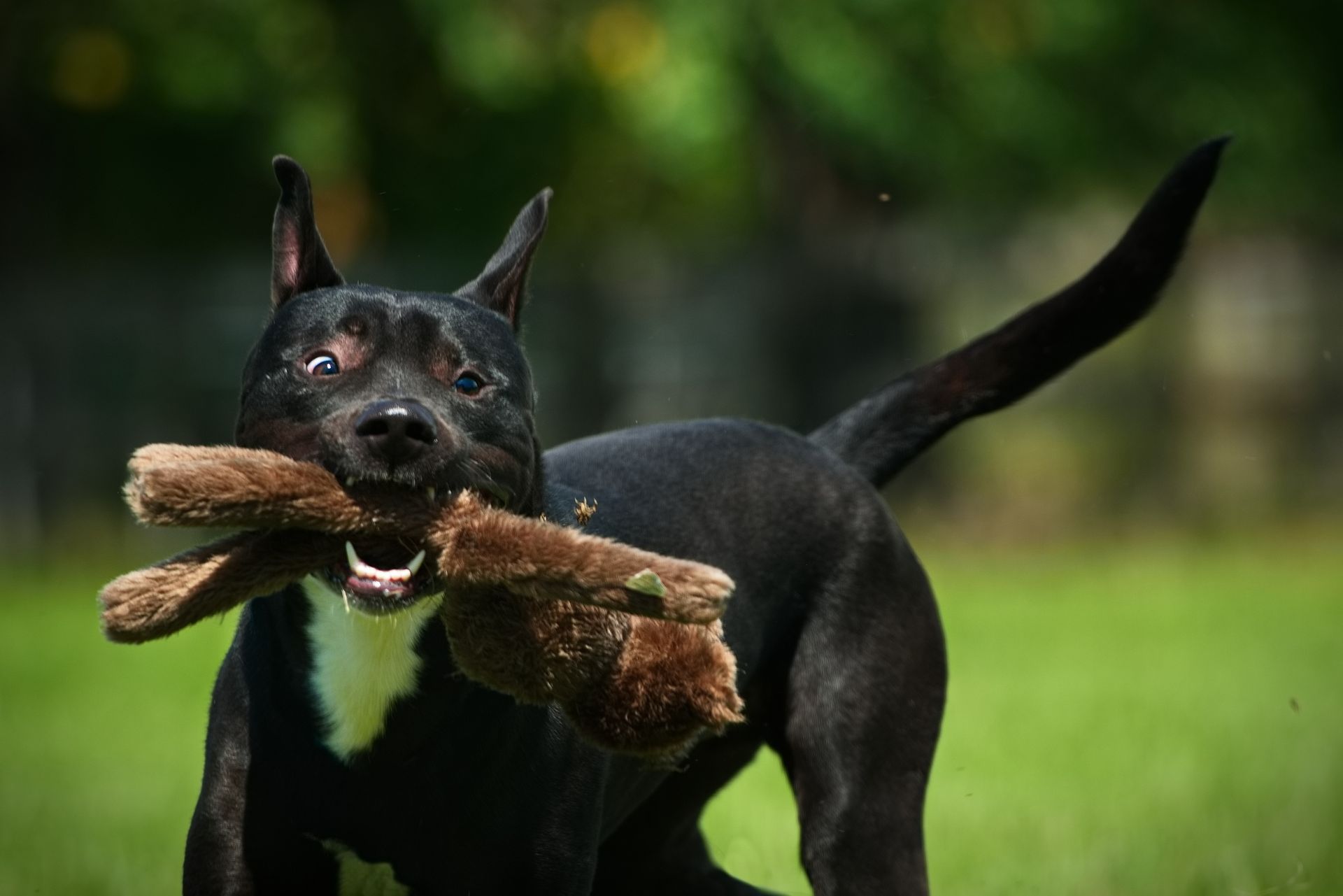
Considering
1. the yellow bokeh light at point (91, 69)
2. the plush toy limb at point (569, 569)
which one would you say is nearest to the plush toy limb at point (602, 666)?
the plush toy limb at point (569, 569)

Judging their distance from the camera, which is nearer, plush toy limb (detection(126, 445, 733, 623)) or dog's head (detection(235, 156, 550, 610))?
plush toy limb (detection(126, 445, 733, 623))

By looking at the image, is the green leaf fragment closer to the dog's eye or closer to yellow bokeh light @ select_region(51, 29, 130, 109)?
the dog's eye

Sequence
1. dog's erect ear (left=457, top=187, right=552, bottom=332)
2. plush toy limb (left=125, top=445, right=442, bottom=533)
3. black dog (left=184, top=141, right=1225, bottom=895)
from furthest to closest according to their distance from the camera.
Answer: dog's erect ear (left=457, top=187, right=552, bottom=332) < black dog (left=184, top=141, right=1225, bottom=895) < plush toy limb (left=125, top=445, right=442, bottom=533)

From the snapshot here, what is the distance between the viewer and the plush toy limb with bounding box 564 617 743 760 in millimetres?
3504

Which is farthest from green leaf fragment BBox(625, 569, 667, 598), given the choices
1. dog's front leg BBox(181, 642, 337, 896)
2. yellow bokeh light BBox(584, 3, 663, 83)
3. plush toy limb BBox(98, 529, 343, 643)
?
yellow bokeh light BBox(584, 3, 663, 83)

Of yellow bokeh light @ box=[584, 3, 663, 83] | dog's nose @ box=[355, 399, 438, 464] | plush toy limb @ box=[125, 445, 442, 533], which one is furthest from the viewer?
yellow bokeh light @ box=[584, 3, 663, 83]

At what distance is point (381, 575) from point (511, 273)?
3.80 ft

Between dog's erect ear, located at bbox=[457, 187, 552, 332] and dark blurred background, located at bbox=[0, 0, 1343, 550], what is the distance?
11.9 meters

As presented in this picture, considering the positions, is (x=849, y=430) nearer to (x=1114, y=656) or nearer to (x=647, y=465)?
(x=647, y=465)

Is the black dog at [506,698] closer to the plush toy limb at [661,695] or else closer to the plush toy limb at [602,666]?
the plush toy limb at [602,666]

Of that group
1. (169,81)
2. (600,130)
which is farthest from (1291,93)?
(169,81)

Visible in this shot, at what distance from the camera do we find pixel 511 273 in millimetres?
4434

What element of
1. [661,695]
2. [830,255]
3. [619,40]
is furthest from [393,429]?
[619,40]

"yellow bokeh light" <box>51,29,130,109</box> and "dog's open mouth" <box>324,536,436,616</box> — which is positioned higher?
"dog's open mouth" <box>324,536,436,616</box>
